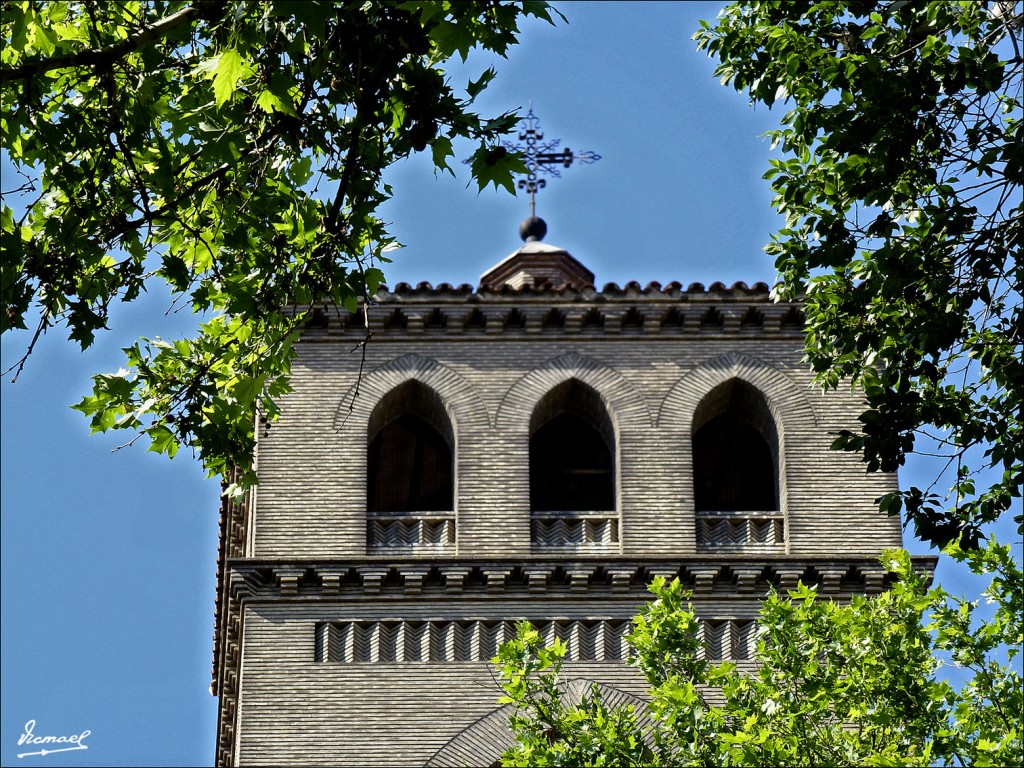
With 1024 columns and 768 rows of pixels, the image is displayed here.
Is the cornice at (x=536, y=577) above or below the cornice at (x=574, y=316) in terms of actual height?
below

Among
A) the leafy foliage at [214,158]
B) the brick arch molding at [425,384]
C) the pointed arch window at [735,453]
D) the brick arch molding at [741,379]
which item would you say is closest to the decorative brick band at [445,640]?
the pointed arch window at [735,453]

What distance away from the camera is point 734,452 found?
29094mm

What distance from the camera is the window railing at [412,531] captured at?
89.5ft

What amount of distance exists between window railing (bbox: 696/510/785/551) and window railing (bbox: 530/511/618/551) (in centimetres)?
107

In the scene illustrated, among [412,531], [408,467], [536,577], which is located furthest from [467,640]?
[408,467]

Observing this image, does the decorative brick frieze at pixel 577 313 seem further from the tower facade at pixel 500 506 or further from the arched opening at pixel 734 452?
the arched opening at pixel 734 452

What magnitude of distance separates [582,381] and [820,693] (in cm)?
963

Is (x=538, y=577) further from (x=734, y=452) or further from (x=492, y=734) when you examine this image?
(x=734, y=452)

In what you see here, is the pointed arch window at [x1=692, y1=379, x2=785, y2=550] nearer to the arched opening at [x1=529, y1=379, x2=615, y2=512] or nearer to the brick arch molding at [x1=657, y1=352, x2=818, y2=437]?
the brick arch molding at [x1=657, y1=352, x2=818, y2=437]

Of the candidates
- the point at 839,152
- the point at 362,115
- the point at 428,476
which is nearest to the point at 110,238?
the point at 362,115

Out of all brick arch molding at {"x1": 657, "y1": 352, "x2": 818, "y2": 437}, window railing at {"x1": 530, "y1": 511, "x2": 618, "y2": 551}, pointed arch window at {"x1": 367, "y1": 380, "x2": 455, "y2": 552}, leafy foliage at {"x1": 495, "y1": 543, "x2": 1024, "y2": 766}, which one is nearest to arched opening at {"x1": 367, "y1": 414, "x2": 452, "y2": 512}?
pointed arch window at {"x1": 367, "y1": 380, "x2": 455, "y2": 552}

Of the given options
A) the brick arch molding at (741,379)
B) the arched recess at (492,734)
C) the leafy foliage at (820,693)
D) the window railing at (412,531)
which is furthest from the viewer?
the brick arch molding at (741,379)

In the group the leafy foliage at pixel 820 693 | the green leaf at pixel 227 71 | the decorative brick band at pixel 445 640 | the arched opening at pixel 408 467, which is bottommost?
the leafy foliage at pixel 820 693

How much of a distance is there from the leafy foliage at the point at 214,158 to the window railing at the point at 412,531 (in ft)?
43.0
